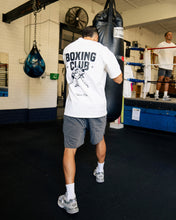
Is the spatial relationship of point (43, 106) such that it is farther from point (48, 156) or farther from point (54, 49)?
point (48, 156)

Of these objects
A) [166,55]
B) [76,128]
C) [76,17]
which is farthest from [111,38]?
[76,17]

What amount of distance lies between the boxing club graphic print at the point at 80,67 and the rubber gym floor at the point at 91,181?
34.5 inches

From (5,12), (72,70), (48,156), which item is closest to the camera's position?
(72,70)

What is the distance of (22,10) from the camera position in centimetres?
370

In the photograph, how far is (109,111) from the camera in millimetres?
1809

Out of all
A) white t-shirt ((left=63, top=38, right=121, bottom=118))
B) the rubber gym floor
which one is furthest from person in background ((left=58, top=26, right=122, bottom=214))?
the rubber gym floor

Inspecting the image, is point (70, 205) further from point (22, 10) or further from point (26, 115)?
point (26, 115)

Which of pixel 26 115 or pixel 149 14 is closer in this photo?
pixel 26 115

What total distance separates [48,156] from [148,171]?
4.09 feet

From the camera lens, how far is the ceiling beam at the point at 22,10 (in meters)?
3.17

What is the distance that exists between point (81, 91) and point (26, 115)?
388 centimetres

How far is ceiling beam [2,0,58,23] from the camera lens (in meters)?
3.17

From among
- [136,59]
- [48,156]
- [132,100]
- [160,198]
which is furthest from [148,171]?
[136,59]

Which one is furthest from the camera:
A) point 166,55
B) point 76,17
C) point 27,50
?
point 76,17
